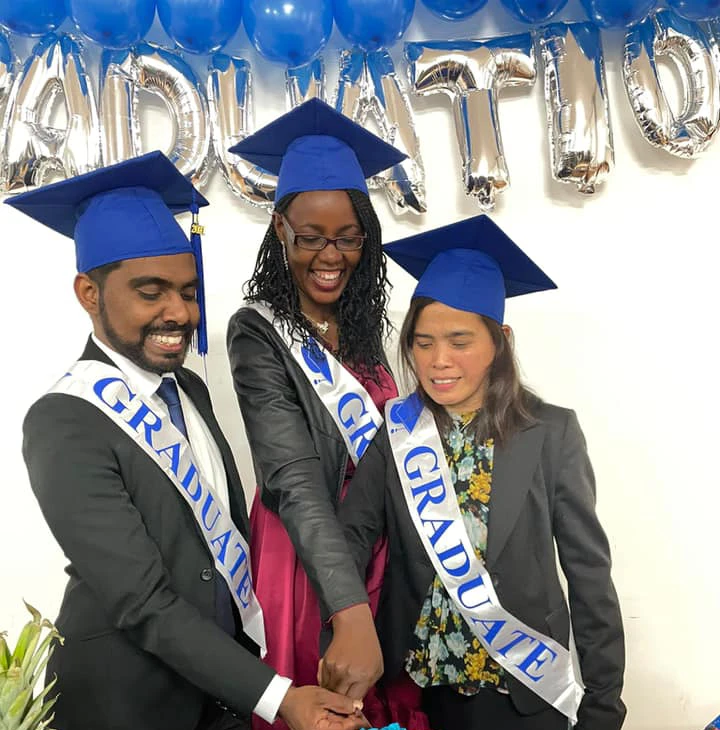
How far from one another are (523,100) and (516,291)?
0.94 metres

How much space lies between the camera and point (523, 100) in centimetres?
253

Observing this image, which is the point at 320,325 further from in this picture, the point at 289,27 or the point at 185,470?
the point at 289,27

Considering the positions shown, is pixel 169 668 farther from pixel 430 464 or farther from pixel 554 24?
pixel 554 24

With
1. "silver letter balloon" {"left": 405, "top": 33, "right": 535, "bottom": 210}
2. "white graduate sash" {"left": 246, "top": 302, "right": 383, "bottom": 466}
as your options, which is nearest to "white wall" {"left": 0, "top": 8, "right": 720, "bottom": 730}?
"silver letter balloon" {"left": 405, "top": 33, "right": 535, "bottom": 210}

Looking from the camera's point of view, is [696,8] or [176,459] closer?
[176,459]

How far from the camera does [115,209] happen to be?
1.53m

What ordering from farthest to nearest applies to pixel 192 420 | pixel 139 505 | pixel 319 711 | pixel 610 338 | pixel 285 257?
1. pixel 610 338
2. pixel 285 257
3. pixel 192 420
4. pixel 139 505
5. pixel 319 711

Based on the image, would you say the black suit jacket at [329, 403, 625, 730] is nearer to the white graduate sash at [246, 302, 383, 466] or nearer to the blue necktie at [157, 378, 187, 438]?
the white graduate sash at [246, 302, 383, 466]

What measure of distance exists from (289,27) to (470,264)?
99 cm

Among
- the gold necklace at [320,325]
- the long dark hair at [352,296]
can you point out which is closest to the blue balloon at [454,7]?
the long dark hair at [352,296]

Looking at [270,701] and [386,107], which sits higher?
[386,107]

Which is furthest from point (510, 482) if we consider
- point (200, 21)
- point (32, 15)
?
point (32, 15)

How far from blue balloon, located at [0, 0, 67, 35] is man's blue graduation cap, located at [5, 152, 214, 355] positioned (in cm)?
99

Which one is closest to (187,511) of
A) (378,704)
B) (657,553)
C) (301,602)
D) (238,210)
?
(301,602)
